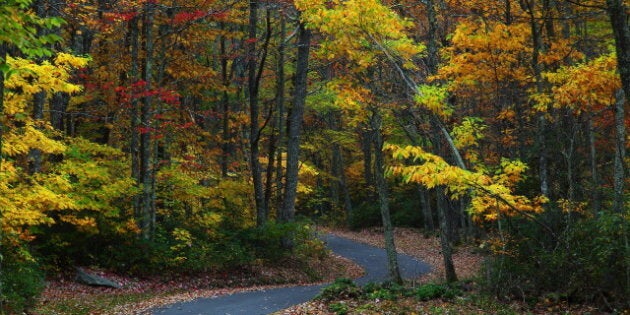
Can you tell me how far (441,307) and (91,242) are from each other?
36.5 ft

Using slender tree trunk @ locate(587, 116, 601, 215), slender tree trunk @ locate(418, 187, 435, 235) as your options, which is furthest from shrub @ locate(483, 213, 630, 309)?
slender tree trunk @ locate(418, 187, 435, 235)

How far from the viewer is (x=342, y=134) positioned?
91.2 ft

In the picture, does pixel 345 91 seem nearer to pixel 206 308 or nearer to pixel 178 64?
pixel 206 308

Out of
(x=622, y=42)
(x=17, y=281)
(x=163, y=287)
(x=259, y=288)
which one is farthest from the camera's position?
A: (x=259, y=288)

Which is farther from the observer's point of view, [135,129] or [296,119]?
[296,119]

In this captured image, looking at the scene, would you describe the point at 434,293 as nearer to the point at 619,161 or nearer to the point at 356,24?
the point at 619,161

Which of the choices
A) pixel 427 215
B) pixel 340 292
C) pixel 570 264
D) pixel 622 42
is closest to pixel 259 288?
pixel 340 292

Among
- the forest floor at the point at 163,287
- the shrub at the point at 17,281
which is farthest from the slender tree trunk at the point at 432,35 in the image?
the shrub at the point at 17,281

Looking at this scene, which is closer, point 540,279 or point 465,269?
point 540,279

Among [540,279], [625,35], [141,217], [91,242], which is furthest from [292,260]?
[625,35]

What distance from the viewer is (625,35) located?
7.10 metres

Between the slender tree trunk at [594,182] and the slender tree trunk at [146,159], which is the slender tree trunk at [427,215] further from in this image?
the slender tree trunk at [146,159]

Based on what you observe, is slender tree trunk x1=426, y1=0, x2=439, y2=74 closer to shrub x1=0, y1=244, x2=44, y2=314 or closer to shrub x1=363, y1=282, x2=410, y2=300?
shrub x1=363, y1=282, x2=410, y2=300

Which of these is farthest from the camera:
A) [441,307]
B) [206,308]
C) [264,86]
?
[264,86]
